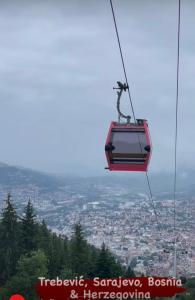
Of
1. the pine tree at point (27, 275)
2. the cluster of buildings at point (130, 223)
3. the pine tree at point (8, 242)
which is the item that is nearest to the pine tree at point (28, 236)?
the pine tree at point (8, 242)

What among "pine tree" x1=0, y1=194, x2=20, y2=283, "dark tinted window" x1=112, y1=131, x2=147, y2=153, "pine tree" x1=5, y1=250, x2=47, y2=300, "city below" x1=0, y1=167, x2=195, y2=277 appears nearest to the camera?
"dark tinted window" x1=112, y1=131, x2=147, y2=153

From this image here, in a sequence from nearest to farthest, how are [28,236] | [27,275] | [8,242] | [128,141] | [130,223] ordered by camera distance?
[128,141] < [27,275] < [8,242] < [28,236] < [130,223]

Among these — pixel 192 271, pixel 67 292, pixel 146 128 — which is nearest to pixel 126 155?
pixel 146 128

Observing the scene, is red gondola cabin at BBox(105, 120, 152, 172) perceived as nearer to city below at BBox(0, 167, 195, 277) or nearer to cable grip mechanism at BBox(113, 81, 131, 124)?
cable grip mechanism at BBox(113, 81, 131, 124)

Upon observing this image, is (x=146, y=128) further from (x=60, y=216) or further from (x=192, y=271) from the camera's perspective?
(x=60, y=216)

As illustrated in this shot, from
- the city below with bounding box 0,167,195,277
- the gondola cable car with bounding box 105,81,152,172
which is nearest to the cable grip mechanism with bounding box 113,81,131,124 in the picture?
the gondola cable car with bounding box 105,81,152,172

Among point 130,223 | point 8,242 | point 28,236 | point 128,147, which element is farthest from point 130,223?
point 128,147

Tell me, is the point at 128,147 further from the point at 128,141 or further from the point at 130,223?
the point at 130,223

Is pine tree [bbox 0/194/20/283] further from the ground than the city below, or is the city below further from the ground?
the city below
